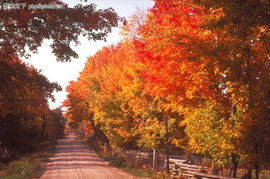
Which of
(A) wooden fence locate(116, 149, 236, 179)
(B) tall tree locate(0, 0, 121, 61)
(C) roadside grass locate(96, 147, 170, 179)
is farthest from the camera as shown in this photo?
(C) roadside grass locate(96, 147, 170, 179)

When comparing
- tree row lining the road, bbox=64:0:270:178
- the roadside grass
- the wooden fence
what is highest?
tree row lining the road, bbox=64:0:270:178

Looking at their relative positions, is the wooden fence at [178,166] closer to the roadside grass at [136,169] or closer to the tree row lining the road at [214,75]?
the roadside grass at [136,169]

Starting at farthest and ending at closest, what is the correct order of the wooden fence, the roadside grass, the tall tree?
the roadside grass → the wooden fence → the tall tree

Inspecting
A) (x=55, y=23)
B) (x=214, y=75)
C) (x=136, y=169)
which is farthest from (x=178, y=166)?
(x=55, y=23)

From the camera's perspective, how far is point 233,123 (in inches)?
479

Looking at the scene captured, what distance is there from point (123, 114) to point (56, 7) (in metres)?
17.8

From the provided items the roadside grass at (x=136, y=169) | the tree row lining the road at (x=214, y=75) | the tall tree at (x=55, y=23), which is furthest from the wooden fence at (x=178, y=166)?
the tall tree at (x=55, y=23)

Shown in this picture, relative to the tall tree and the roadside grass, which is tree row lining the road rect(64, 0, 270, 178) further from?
the roadside grass

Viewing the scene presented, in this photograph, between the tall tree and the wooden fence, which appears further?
the wooden fence

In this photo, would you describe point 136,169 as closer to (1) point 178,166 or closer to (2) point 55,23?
(1) point 178,166

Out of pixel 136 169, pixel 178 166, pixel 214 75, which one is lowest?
pixel 136 169

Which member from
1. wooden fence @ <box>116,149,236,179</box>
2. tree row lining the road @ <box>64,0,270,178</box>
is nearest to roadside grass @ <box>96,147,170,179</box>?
wooden fence @ <box>116,149,236,179</box>

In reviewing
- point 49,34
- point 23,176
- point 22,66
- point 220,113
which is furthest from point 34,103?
point 220,113

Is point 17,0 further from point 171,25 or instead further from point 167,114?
point 167,114
